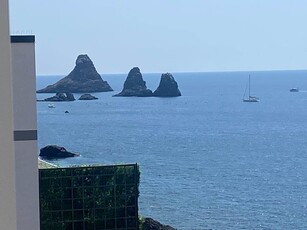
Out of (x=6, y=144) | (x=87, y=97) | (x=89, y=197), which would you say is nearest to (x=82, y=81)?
(x=87, y=97)

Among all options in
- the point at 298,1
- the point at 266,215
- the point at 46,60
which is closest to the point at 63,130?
the point at 46,60

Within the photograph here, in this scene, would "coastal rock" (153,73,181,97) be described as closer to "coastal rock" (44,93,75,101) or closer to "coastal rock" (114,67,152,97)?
"coastal rock" (114,67,152,97)

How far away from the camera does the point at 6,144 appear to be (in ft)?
4.18

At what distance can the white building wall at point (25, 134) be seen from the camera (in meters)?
4.39

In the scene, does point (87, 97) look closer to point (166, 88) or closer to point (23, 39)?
point (166, 88)

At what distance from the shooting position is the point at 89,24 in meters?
62.3

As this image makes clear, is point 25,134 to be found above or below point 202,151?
above

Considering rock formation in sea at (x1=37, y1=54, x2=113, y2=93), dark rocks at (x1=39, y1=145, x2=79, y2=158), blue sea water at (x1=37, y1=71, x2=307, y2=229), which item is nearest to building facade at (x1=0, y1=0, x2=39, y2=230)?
blue sea water at (x1=37, y1=71, x2=307, y2=229)

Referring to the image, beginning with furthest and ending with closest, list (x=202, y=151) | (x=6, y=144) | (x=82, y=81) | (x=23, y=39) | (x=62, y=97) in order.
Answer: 1. (x=82, y=81)
2. (x=62, y=97)
3. (x=202, y=151)
4. (x=23, y=39)
5. (x=6, y=144)

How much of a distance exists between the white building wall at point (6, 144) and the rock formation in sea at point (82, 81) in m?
76.3

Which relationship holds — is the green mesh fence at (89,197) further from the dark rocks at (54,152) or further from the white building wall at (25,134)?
Result: the dark rocks at (54,152)

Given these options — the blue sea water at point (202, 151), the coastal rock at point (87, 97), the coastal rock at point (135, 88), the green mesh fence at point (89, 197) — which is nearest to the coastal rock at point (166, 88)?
the coastal rock at point (135, 88)

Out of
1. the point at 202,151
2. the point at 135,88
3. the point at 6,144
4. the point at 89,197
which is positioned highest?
the point at 6,144

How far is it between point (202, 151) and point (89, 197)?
33.9 meters
